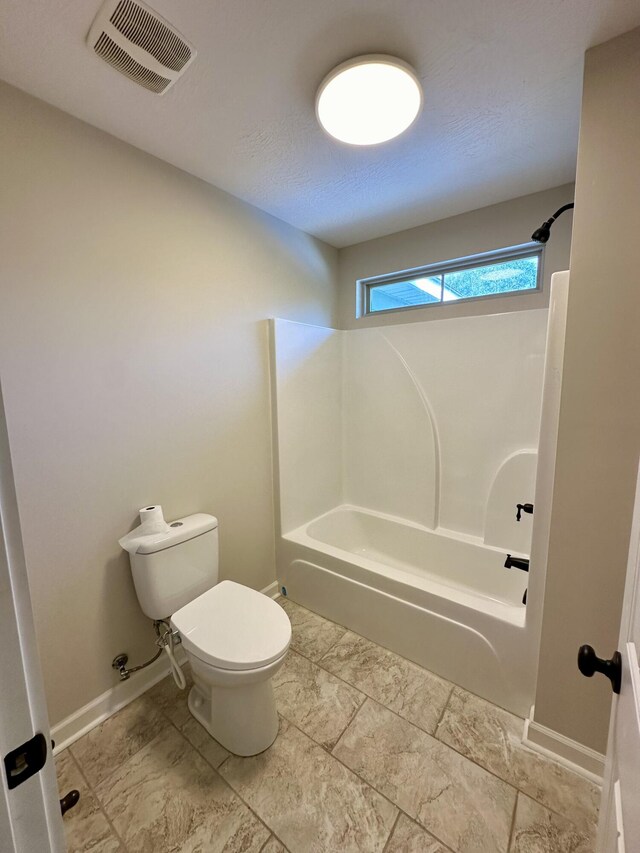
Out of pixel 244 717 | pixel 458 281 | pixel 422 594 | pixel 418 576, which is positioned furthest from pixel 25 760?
pixel 458 281

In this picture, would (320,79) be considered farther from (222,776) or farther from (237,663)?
(222,776)

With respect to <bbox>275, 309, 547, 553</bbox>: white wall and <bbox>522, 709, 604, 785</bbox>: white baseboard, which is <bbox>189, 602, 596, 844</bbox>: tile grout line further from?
<bbox>275, 309, 547, 553</bbox>: white wall

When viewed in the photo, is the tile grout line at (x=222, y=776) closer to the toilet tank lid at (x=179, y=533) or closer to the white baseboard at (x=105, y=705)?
the white baseboard at (x=105, y=705)

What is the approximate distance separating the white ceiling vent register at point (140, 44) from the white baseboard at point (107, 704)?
2.40 meters

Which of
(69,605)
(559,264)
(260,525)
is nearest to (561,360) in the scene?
(559,264)

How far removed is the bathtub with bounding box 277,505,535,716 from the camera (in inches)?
60.0

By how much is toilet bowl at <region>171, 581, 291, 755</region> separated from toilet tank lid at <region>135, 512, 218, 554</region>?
0.29 meters

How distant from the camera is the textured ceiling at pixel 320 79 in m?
0.99

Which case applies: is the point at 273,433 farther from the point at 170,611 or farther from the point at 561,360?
the point at 561,360

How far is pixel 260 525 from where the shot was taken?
7.36ft

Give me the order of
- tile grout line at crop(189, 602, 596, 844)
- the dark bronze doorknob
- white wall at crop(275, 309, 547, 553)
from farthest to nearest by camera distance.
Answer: white wall at crop(275, 309, 547, 553)
tile grout line at crop(189, 602, 596, 844)
the dark bronze doorknob

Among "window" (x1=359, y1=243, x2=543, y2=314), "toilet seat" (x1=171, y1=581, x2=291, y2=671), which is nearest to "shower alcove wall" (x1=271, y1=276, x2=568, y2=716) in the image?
"window" (x1=359, y1=243, x2=543, y2=314)

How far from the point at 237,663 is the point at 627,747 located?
1109mm

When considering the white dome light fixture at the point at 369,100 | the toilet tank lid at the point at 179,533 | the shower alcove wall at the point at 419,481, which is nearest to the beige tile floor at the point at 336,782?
the shower alcove wall at the point at 419,481
